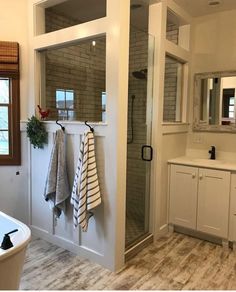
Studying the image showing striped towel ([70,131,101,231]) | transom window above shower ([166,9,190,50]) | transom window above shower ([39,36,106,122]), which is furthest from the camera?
transom window above shower ([166,9,190,50])

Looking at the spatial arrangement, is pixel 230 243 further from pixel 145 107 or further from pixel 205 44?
pixel 205 44

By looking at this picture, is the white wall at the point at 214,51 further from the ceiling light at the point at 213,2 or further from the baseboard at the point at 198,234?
the baseboard at the point at 198,234

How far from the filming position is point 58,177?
8.81ft

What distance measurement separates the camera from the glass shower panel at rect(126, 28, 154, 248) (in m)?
2.77

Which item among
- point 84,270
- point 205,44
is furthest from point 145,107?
point 84,270

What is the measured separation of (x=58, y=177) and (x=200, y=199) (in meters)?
1.64

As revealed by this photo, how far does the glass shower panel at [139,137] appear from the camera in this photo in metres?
2.77

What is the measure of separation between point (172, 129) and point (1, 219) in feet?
7.06

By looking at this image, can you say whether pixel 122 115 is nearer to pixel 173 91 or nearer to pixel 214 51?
pixel 173 91

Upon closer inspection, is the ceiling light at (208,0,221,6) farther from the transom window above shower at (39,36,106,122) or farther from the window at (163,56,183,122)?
the transom window above shower at (39,36,106,122)

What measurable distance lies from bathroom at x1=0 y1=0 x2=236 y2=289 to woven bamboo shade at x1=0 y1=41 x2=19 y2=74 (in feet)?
0.30

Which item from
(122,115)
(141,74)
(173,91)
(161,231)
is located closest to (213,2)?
(173,91)

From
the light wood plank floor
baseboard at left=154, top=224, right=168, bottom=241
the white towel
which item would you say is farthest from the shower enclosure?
the white towel

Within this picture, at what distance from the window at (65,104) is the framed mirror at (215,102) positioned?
1.67 metres
